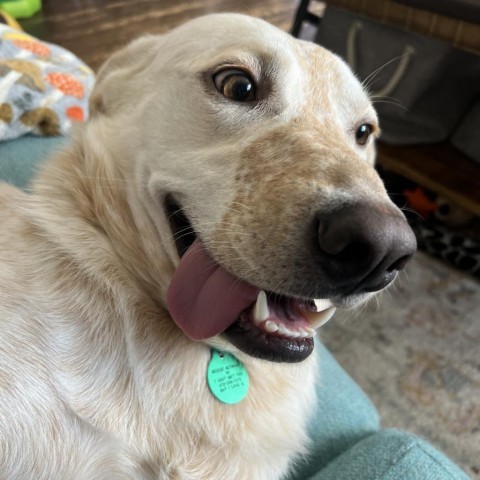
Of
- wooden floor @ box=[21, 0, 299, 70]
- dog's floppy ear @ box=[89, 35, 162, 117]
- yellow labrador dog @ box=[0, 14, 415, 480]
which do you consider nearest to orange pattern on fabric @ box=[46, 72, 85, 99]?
dog's floppy ear @ box=[89, 35, 162, 117]

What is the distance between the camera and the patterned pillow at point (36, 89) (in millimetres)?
1786

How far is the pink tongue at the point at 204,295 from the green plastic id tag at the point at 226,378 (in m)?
0.12

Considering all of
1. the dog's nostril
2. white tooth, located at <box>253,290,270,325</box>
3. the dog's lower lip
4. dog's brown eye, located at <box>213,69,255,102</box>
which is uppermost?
dog's brown eye, located at <box>213,69,255,102</box>

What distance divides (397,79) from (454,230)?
922 mm

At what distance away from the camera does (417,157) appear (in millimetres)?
2719

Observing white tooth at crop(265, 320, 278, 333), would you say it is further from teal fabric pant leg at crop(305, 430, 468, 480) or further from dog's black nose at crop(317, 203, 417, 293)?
teal fabric pant leg at crop(305, 430, 468, 480)

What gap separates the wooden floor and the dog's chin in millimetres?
3367

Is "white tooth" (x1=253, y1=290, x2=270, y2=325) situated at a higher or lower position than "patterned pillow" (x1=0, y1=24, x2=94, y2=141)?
higher

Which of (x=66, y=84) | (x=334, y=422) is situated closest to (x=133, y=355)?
(x=334, y=422)

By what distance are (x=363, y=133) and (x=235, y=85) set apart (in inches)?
16.0

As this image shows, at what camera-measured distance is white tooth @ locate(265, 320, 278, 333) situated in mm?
928

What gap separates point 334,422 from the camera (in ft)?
4.61

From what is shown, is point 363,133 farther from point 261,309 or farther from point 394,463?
point 394,463

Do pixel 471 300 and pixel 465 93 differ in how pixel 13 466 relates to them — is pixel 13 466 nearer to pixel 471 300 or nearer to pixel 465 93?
pixel 471 300
